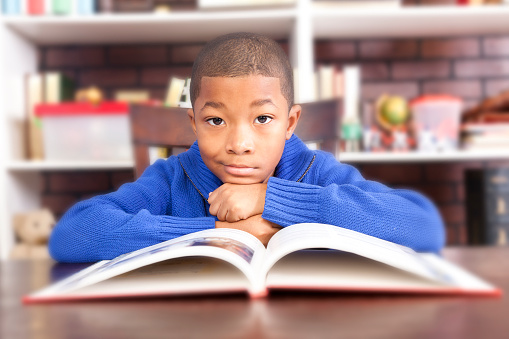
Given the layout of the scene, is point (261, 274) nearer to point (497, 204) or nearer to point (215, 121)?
point (215, 121)

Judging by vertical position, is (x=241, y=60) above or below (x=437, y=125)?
above

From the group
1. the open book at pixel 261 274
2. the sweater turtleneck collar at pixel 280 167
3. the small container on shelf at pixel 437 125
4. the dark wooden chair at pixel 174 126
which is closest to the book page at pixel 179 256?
the open book at pixel 261 274

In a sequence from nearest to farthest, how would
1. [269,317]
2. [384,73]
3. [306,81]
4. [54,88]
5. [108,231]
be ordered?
[269,317] < [108,231] < [306,81] < [54,88] < [384,73]

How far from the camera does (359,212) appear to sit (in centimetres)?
70

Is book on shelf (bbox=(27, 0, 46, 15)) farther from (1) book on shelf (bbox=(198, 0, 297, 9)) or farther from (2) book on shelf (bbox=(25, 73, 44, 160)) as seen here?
(1) book on shelf (bbox=(198, 0, 297, 9))

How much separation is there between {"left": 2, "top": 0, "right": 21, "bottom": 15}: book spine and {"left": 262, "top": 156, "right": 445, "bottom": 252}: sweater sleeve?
4.55 feet

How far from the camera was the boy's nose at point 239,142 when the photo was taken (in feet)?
2.28

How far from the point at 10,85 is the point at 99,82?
0.36 m

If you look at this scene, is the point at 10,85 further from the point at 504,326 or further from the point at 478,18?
the point at 504,326

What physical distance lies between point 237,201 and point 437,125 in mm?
1189

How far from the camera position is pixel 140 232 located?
655 millimetres

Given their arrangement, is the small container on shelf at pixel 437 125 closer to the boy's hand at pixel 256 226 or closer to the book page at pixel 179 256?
the boy's hand at pixel 256 226

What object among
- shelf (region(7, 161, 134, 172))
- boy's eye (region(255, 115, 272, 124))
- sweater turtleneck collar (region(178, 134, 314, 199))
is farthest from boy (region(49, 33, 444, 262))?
shelf (region(7, 161, 134, 172))

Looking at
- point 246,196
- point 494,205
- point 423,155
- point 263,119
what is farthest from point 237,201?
point 494,205
